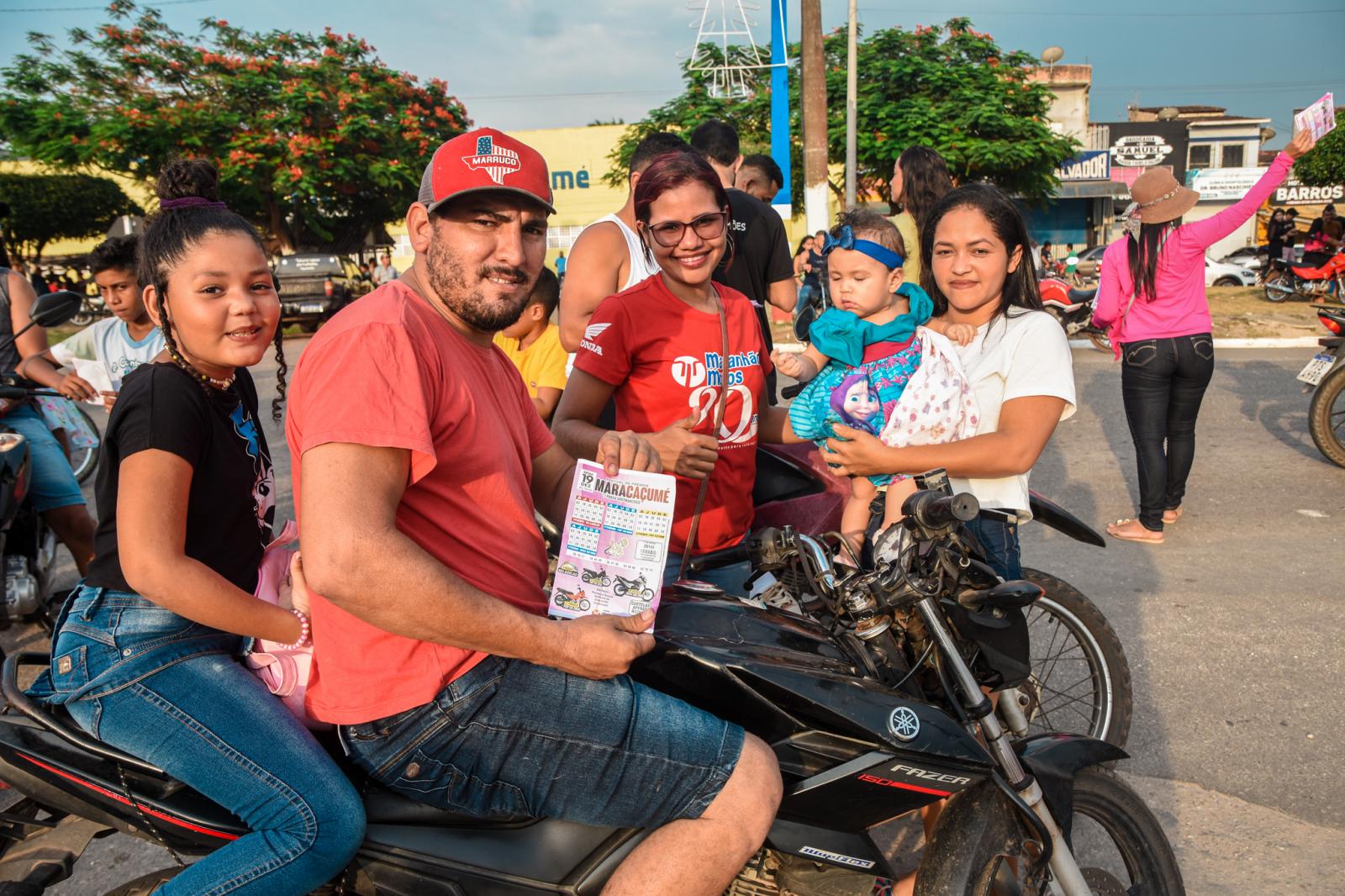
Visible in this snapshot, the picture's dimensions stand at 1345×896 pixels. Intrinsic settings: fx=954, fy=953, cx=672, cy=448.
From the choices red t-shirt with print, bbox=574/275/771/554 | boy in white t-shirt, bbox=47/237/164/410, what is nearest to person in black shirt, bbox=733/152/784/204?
boy in white t-shirt, bbox=47/237/164/410

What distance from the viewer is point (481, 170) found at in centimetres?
189

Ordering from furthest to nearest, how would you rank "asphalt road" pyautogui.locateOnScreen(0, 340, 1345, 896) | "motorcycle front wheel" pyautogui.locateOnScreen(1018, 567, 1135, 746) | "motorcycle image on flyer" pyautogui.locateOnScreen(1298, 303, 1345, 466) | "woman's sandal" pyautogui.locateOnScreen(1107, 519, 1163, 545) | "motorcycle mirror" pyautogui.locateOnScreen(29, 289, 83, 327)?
"motorcycle image on flyer" pyautogui.locateOnScreen(1298, 303, 1345, 466), "woman's sandal" pyautogui.locateOnScreen(1107, 519, 1163, 545), "motorcycle mirror" pyautogui.locateOnScreen(29, 289, 83, 327), "motorcycle front wheel" pyautogui.locateOnScreen(1018, 567, 1135, 746), "asphalt road" pyautogui.locateOnScreen(0, 340, 1345, 896)

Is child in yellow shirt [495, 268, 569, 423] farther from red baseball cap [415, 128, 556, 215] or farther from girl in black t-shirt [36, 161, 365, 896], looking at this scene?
red baseball cap [415, 128, 556, 215]

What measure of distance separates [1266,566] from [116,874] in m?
5.35

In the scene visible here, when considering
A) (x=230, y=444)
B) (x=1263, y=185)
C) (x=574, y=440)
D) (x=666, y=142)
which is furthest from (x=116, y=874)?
(x=1263, y=185)

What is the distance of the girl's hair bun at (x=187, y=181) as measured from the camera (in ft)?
7.88

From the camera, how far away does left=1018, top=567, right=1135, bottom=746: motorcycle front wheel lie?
3.16m

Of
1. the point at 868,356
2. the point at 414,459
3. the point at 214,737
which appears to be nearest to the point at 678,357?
the point at 868,356

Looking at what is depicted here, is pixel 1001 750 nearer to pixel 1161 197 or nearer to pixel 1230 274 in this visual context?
pixel 1161 197

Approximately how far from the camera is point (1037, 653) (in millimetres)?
3564

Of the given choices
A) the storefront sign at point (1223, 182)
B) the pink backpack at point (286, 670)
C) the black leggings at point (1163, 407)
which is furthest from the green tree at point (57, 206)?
the storefront sign at point (1223, 182)

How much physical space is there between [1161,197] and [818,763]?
4883 mm

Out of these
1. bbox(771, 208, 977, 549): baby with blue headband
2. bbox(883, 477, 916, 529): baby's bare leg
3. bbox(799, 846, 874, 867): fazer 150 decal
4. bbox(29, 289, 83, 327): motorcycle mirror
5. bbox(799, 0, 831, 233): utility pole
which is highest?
bbox(799, 0, 831, 233): utility pole

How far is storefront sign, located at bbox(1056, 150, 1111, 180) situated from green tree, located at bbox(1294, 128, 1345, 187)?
28.0ft
